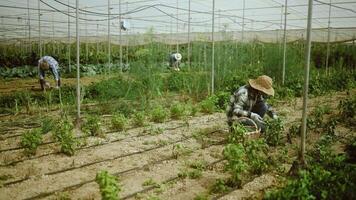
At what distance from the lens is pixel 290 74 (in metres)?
12.6

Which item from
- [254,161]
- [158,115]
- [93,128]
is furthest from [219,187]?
[158,115]

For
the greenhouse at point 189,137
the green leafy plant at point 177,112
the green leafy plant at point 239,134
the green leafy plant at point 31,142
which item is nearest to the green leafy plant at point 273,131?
the greenhouse at point 189,137

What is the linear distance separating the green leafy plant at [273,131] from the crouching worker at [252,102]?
18 centimetres

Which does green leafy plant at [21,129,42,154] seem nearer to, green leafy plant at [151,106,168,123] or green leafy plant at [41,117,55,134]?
green leafy plant at [41,117,55,134]

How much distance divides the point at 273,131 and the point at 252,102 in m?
0.69

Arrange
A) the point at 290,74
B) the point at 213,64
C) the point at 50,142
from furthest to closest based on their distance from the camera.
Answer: the point at 290,74
the point at 213,64
the point at 50,142

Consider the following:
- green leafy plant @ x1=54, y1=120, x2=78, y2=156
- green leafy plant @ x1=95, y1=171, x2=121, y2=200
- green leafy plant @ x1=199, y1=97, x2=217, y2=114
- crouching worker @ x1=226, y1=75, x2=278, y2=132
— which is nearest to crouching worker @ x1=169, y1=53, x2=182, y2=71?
green leafy plant @ x1=199, y1=97, x2=217, y2=114

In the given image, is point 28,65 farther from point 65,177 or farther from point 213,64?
point 65,177

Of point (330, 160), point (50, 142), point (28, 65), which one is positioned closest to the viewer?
point (330, 160)

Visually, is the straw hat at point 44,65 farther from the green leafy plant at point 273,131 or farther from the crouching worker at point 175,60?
the green leafy plant at point 273,131

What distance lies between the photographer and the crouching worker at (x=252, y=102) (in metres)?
6.36

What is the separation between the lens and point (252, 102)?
264 inches

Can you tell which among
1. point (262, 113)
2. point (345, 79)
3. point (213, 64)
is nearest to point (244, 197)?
point (262, 113)

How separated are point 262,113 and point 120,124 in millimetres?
2782
